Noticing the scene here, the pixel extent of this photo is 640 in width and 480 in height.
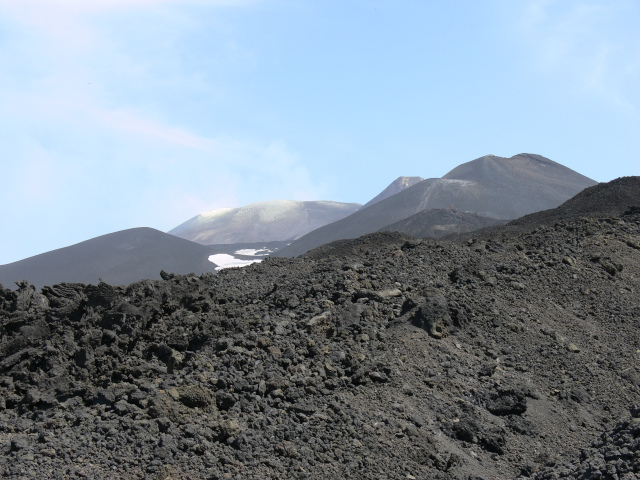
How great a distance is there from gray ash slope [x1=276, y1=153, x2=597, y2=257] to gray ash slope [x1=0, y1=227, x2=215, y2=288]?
9.02 meters

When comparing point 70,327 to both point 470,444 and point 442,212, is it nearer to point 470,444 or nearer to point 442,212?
point 470,444

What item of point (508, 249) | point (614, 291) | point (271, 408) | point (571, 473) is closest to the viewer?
point (571, 473)

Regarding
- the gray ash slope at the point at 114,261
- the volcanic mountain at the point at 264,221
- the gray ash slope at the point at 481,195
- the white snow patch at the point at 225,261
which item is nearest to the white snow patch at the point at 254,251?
the gray ash slope at the point at 481,195

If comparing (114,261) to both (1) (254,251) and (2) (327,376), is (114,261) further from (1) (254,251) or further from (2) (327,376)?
(2) (327,376)

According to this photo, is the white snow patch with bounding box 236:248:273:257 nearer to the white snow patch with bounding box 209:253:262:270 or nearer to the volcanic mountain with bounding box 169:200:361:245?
the white snow patch with bounding box 209:253:262:270

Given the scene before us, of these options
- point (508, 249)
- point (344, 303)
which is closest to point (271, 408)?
point (344, 303)

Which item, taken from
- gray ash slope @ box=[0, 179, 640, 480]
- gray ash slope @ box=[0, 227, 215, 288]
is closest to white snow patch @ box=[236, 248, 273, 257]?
gray ash slope @ box=[0, 227, 215, 288]

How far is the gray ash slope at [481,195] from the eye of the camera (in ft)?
157

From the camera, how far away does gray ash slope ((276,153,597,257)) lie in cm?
4775

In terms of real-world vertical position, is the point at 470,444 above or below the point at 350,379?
below

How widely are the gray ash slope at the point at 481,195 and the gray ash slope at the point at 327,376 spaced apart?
37.2 meters

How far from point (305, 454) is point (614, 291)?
705 centimetres

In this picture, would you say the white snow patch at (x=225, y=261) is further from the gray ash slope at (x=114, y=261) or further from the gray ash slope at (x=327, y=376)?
the gray ash slope at (x=327, y=376)

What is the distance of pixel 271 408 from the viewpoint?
5.75 meters
